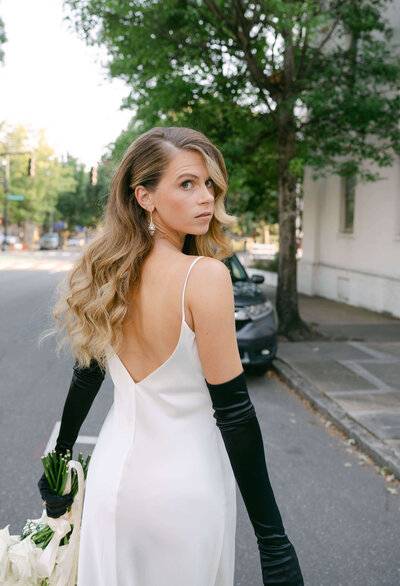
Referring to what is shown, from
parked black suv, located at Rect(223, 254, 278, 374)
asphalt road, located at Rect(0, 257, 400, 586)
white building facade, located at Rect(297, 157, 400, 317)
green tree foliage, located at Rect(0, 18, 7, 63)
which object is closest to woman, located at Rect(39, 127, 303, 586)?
asphalt road, located at Rect(0, 257, 400, 586)

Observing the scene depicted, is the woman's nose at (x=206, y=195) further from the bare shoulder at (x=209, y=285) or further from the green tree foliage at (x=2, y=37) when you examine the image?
the green tree foliage at (x=2, y=37)

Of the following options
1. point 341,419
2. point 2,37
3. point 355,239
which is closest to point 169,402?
point 341,419

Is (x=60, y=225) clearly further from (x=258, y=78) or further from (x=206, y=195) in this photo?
(x=206, y=195)

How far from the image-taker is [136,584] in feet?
4.53

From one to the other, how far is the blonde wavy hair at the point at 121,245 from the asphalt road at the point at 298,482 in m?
0.53

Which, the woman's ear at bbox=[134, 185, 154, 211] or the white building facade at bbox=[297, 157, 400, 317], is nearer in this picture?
the woman's ear at bbox=[134, 185, 154, 211]

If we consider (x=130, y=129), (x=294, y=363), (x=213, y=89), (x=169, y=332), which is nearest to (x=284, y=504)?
(x=169, y=332)

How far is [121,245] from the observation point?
4.90 feet

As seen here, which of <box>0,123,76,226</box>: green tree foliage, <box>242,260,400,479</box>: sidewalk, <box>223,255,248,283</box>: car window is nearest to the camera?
<box>242,260,400,479</box>: sidewalk

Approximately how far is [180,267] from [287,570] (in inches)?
30.0

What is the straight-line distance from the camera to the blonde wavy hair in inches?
55.7

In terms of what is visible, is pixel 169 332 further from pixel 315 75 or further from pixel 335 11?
pixel 335 11

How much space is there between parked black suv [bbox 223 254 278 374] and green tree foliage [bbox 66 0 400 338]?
2.39m

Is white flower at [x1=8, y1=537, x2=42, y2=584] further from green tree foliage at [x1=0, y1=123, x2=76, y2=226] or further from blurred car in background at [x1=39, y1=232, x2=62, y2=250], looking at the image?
blurred car in background at [x1=39, y1=232, x2=62, y2=250]
